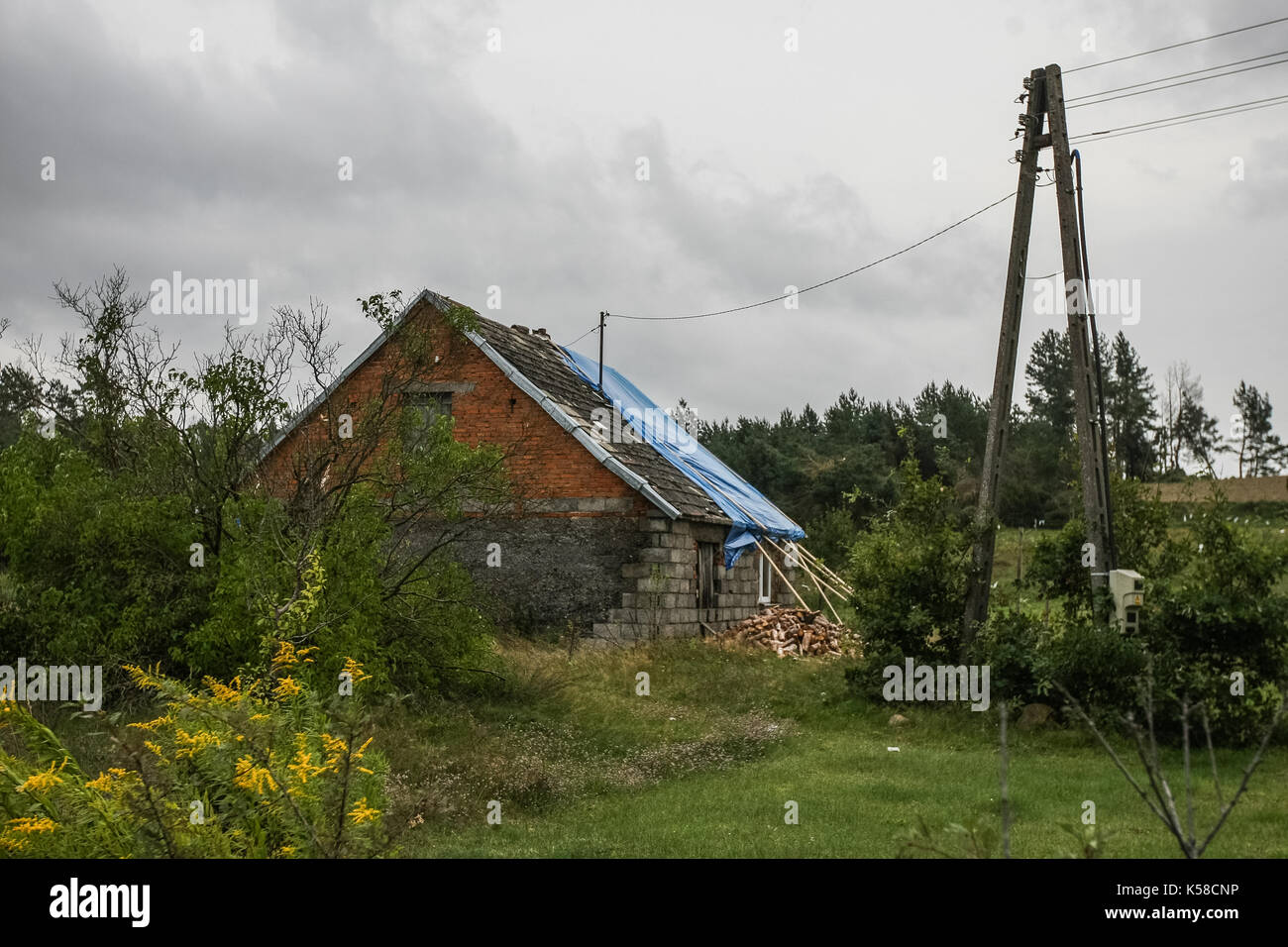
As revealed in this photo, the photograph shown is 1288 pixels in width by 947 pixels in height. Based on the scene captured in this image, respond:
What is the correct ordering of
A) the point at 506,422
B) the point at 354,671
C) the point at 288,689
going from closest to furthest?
the point at 288,689, the point at 354,671, the point at 506,422

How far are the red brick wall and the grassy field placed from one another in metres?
4.43

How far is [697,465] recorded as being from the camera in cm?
2486

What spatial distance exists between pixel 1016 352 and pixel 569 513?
8798mm

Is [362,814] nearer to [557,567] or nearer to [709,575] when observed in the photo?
[557,567]

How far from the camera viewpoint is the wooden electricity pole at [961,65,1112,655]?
13617mm

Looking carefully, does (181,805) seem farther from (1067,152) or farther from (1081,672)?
(1067,152)

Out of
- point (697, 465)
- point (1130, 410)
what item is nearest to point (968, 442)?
point (1130, 410)

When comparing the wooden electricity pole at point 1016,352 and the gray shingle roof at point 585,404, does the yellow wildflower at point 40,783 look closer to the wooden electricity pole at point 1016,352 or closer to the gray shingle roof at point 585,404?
the wooden electricity pole at point 1016,352

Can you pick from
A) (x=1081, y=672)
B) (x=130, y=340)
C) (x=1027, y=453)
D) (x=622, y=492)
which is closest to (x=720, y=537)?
(x=622, y=492)

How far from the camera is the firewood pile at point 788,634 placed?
2080 centimetres

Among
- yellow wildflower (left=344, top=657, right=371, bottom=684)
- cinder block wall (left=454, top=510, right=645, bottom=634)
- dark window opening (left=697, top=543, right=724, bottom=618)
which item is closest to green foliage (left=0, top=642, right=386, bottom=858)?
yellow wildflower (left=344, top=657, right=371, bottom=684)

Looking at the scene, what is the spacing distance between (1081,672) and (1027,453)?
126 ft

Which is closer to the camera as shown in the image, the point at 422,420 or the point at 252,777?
the point at 252,777

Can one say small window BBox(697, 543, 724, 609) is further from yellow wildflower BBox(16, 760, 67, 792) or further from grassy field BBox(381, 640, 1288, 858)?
yellow wildflower BBox(16, 760, 67, 792)
